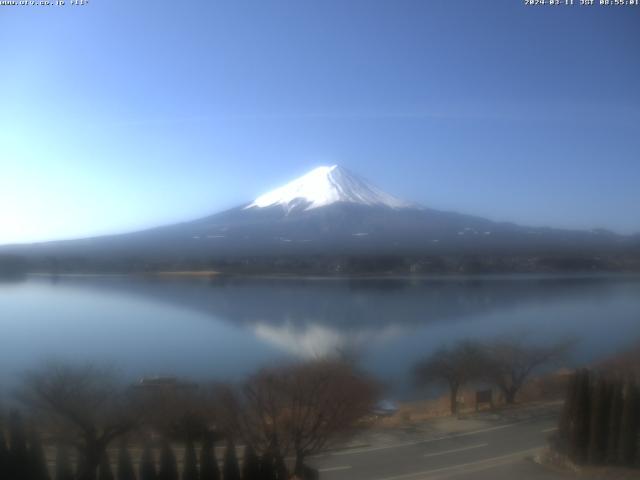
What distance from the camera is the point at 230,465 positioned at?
3.14 meters

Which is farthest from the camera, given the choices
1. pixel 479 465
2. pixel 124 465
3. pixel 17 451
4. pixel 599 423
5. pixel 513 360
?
pixel 513 360

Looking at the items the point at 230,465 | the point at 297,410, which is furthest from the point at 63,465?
the point at 297,410

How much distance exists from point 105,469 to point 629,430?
3322mm

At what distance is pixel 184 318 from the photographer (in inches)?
141

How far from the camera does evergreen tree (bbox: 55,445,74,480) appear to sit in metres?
3.12

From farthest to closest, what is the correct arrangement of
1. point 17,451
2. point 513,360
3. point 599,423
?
point 513,360
point 599,423
point 17,451

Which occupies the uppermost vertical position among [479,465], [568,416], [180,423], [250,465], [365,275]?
[365,275]

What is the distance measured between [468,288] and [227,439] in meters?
1.96

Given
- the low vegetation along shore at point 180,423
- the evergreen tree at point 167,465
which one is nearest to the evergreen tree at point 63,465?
the low vegetation along shore at point 180,423

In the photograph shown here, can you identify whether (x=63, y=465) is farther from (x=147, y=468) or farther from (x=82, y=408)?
(x=147, y=468)

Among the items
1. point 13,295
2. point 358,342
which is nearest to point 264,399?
point 358,342

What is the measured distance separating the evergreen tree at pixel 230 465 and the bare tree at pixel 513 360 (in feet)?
5.77

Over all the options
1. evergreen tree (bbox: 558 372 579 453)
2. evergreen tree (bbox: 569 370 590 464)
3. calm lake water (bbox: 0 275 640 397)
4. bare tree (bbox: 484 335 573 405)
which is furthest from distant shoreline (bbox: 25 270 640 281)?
evergreen tree (bbox: 569 370 590 464)

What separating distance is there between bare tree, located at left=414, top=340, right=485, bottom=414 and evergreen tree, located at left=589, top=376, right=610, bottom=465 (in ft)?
2.47
